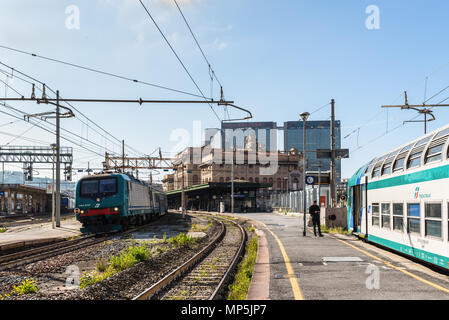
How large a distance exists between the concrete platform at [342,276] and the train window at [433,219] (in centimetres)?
91

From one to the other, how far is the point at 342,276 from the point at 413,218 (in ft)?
9.23

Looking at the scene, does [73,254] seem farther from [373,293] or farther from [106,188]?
[373,293]

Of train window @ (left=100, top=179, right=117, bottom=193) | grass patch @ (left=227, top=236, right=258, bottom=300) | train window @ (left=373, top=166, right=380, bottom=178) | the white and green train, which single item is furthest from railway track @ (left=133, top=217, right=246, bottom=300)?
train window @ (left=100, top=179, right=117, bottom=193)

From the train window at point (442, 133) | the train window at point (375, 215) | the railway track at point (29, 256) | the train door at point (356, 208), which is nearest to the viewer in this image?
the train window at point (442, 133)

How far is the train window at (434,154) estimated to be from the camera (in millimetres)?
9653

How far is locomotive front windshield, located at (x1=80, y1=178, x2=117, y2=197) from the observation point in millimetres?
23812

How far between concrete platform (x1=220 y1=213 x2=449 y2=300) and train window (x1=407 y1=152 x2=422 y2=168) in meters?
2.48

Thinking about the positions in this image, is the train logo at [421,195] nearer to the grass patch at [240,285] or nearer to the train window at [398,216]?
the train window at [398,216]

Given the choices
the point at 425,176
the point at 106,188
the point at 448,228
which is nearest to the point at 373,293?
the point at 448,228

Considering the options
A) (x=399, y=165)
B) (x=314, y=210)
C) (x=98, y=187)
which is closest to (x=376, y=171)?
(x=399, y=165)

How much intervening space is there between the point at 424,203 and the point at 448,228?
1390 millimetres

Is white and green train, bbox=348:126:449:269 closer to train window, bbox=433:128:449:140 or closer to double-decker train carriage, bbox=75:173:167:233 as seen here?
train window, bbox=433:128:449:140

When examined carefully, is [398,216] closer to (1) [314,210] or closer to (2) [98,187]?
(1) [314,210]

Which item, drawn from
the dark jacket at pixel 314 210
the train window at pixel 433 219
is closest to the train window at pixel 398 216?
the train window at pixel 433 219
